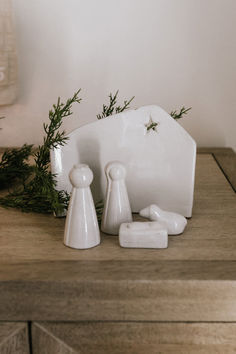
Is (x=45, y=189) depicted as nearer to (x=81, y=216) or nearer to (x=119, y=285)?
(x=81, y=216)

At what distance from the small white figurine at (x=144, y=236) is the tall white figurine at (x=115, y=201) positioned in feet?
0.15

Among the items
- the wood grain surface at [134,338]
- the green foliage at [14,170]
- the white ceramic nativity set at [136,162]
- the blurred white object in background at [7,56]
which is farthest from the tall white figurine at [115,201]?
the blurred white object in background at [7,56]

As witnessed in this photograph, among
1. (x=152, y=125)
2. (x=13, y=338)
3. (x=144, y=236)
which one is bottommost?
(x=13, y=338)

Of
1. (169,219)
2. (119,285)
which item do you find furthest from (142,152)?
(119,285)

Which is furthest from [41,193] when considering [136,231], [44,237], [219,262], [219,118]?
[219,118]

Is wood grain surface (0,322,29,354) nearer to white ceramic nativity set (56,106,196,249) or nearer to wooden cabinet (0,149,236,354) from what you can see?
wooden cabinet (0,149,236,354)

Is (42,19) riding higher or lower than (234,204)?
higher

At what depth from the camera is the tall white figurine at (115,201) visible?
620 mm

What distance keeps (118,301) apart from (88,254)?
0.27 feet

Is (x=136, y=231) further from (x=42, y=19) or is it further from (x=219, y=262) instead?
(x=42, y=19)

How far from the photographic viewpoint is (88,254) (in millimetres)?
564

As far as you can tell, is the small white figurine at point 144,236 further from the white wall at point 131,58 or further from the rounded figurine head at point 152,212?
the white wall at point 131,58

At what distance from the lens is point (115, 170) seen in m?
0.62

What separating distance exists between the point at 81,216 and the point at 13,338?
178 mm
